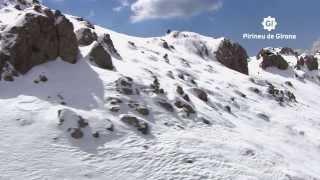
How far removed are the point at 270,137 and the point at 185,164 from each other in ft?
43.1

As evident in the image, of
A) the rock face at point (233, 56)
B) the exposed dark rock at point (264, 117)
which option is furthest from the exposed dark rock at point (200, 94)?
the rock face at point (233, 56)

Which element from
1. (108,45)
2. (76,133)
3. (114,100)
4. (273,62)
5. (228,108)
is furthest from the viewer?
(273,62)

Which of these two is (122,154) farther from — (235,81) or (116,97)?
(235,81)

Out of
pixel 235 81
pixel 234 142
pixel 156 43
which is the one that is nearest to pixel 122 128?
pixel 234 142

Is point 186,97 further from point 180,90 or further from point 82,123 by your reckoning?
point 82,123

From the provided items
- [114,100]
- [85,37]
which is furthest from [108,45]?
[114,100]

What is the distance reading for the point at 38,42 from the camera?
38.4 metres

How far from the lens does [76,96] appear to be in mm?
35094

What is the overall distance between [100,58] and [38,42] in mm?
5719

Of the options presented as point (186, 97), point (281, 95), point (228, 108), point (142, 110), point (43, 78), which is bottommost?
point (228, 108)

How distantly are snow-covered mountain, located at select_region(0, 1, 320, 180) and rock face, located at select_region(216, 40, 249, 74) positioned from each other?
72.7ft

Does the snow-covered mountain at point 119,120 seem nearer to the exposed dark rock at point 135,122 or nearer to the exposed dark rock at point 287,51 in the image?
the exposed dark rock at point 135,122

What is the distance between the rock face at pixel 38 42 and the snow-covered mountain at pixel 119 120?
80mm

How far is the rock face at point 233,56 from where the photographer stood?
252ft
